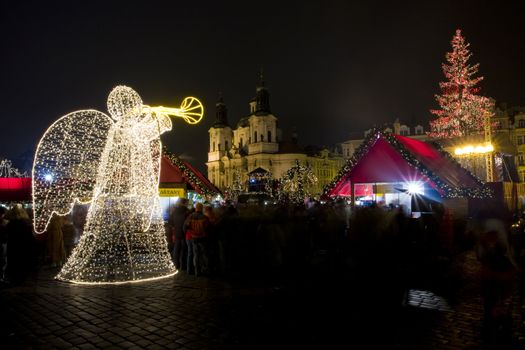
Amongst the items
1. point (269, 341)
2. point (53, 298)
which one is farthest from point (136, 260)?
point (269, 341)

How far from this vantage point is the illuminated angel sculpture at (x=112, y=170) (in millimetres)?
8445

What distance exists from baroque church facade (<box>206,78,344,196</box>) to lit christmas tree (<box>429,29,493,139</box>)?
5091 cm

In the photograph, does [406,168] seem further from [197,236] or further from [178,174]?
[178,174]

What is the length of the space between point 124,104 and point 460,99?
91.2 ft

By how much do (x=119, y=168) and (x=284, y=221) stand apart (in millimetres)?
4354

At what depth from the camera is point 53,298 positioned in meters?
7.28

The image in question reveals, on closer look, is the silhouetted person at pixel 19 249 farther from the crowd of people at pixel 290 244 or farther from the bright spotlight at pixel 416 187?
the bright spotlight at pixel 416 187

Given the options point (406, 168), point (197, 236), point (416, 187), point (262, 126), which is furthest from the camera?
point (262, 126)

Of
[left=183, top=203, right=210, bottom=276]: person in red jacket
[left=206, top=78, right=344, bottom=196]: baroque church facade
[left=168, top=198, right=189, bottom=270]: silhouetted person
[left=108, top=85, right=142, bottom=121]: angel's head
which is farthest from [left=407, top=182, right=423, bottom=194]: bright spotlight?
[left=206, top=78, right=344, bottom=196]: baroque church facade

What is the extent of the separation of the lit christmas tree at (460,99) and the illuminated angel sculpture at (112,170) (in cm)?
2540

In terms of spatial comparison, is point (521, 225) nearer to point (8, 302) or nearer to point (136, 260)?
point (136, 260)

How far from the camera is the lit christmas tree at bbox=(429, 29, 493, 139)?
2908 centimetres

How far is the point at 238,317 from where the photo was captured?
605 cm

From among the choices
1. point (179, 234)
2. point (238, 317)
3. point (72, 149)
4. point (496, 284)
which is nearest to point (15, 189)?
point (179, 234)
